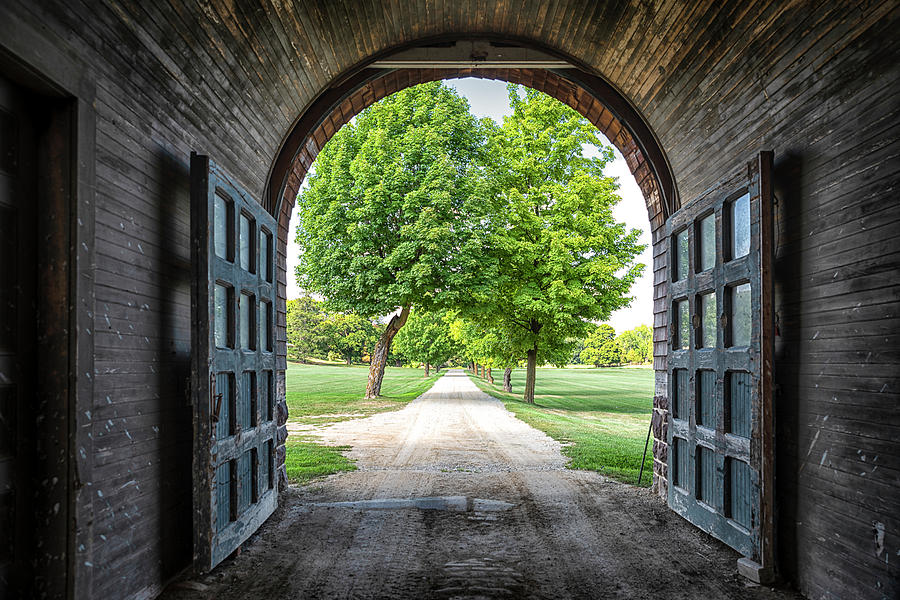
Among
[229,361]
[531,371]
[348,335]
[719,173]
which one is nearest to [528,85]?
[719,173]

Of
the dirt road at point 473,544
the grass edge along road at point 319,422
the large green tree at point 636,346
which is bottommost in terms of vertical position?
the large green tree at point 636,346

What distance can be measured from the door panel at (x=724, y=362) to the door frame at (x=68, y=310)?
409 cm

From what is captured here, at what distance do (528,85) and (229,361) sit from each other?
16.1ft

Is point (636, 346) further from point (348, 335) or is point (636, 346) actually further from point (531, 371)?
point (531, 371)

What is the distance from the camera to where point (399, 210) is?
59.0 ft

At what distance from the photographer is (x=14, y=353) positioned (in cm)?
272

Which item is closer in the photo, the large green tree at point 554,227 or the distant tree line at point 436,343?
the large green tree at point 554,227

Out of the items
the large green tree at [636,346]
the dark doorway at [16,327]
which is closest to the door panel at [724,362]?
the dark doorway at [16,327]

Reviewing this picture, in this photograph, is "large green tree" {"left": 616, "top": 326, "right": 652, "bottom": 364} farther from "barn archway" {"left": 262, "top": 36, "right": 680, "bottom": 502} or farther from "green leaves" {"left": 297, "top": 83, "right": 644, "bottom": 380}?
"barn archway" {"left": 262, "top": 36, "right": 680, "bottom": 502}

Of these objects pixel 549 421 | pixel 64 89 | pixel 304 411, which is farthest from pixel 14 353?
pixel 304 411

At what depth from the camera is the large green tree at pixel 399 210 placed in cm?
1703

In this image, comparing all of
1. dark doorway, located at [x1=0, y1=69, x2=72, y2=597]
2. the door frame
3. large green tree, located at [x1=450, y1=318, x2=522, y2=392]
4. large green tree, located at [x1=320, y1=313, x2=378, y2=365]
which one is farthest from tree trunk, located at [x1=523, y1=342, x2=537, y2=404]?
large green tree, located at [x1=320, y1=313, x2=378, y2=365]

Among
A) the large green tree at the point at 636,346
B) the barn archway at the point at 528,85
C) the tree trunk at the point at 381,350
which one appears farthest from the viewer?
the large green tree at the point at 636,346

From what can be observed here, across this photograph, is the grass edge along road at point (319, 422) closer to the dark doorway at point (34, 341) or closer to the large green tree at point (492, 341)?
the large green tree at point (492, 341)
